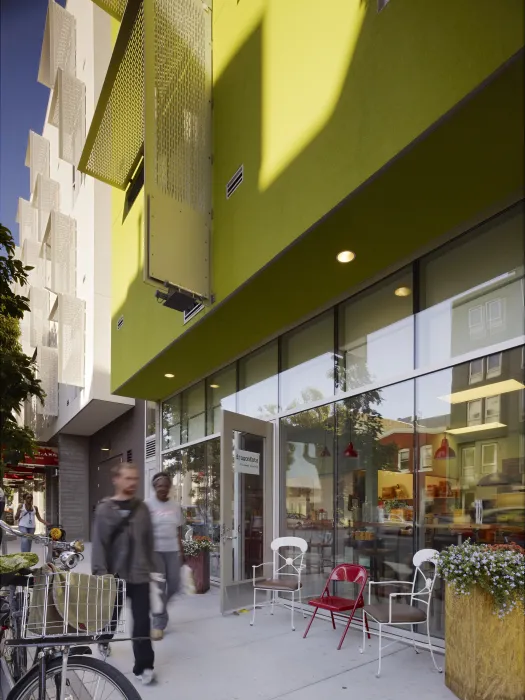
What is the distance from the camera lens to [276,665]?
4656mm

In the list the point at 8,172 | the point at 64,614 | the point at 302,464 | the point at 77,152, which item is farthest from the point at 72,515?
the point at 64,614

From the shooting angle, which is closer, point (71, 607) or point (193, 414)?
point (71, 607)

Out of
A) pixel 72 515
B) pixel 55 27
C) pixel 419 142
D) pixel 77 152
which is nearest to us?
pixel 419 142

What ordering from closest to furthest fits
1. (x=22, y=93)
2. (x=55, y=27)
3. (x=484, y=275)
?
(x=484, y=275), (x=22, y=93), (x=55, y=27)

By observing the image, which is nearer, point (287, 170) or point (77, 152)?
point (287, 170)

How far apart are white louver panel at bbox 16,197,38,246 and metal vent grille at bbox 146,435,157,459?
18910mm

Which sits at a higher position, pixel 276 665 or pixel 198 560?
pixel 276 665

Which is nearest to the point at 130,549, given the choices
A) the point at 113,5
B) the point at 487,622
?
the point at 487,622

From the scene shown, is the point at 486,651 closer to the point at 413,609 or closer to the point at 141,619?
the point at 413,609

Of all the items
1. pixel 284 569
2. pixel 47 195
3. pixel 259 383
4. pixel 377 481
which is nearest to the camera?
pixel 377 481

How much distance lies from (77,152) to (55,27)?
563 cm

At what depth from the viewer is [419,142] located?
138 inches

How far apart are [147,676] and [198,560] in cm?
408

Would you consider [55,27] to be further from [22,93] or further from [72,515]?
[72,515]
